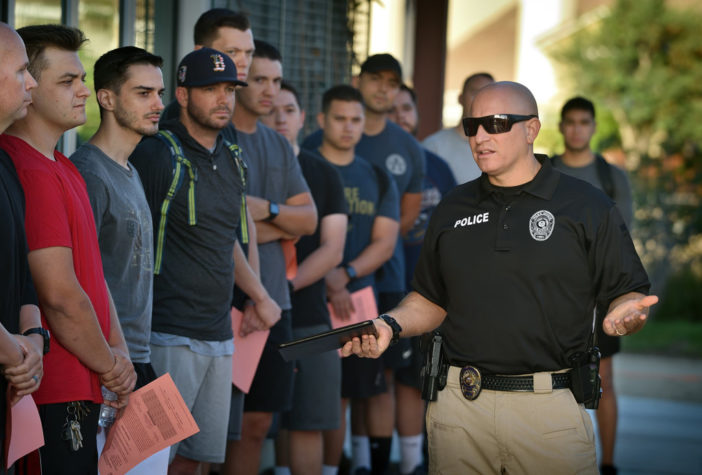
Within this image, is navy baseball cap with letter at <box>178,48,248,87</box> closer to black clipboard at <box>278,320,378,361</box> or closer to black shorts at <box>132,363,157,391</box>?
black shorts at <box>132,363,157,391</box>

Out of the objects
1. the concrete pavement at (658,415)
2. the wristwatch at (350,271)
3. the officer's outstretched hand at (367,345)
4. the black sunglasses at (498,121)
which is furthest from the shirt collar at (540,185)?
the concrete pavement at (658,415)

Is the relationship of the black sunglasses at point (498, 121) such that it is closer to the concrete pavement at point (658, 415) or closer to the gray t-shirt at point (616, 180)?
the gray t-shirt at point (616, 180)

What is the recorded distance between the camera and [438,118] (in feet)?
36.9

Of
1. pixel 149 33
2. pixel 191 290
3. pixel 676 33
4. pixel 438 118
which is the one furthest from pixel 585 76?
pixel 191 290

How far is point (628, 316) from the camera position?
11.8ft

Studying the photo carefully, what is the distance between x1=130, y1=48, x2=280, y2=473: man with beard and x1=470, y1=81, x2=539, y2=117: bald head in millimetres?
1177

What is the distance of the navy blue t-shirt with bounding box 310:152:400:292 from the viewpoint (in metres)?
6.49

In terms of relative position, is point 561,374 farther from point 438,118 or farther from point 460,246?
point 438,118

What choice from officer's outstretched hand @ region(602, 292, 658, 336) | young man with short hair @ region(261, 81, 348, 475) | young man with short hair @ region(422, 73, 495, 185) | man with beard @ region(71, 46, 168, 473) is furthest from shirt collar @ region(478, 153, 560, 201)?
young man with short hair @ region(422, 73, 495, 185)

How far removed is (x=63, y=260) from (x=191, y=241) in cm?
114

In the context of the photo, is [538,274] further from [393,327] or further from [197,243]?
[197,243]

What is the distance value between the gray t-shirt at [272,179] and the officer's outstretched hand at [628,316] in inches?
83.8

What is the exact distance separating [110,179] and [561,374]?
1.80 meters

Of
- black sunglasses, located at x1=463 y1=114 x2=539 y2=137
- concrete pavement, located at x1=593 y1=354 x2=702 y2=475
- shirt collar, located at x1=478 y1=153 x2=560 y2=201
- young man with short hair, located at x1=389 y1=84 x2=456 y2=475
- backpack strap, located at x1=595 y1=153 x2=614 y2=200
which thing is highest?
black sunglasses, located at x1=463 y1=114 x2=539 y2=137
